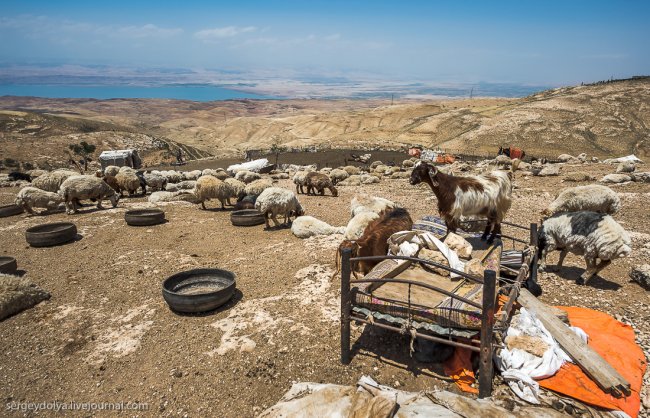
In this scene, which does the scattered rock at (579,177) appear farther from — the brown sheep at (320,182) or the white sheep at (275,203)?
the white sheep at (275,203)

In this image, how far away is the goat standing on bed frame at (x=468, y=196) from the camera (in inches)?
343

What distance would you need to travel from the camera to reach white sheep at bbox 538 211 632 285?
25.0 feet

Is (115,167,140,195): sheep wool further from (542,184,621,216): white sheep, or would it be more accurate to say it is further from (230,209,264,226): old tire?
(542,184,621,216): white sheep

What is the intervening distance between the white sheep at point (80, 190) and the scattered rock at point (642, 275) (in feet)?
63.8

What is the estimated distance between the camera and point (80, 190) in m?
15.4


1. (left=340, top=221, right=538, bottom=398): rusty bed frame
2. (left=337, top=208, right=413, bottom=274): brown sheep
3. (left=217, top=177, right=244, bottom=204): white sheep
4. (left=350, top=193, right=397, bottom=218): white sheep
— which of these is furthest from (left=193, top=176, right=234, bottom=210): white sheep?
(left=340, top=221, right=538, bottom=398): rusty bed frame

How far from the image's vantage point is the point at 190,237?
12.8 m

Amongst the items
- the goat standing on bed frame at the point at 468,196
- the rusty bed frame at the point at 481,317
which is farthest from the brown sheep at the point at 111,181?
the rusty bed frame at the point at 481,317

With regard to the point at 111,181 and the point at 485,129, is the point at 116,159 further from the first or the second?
the point at 485,129

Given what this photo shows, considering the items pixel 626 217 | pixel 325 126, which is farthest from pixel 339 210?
pixel 325 126

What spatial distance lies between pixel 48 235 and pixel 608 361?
14796 millimetres

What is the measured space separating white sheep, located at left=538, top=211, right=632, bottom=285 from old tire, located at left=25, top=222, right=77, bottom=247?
14393 mm

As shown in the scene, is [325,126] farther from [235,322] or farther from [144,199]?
[235,322]

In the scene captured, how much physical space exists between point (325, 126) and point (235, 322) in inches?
3299
